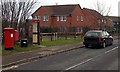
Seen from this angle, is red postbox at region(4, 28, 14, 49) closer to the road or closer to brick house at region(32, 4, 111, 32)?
the road

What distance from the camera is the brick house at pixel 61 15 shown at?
6725cm

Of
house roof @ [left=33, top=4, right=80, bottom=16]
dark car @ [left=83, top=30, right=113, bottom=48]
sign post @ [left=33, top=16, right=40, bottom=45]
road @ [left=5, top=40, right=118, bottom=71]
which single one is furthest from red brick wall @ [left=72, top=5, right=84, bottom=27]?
road @ [left=5, top=40, right=118, bottom=71]

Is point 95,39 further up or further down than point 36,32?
further down

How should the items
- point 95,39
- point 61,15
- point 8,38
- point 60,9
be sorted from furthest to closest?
point 60,9, point 61,15, point 95,39, point 8,38

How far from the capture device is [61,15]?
67312 mm

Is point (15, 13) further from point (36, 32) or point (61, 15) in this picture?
point (61, 15)

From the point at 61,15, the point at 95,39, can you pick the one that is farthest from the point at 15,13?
the point at 61,15

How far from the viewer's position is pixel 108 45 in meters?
27.8

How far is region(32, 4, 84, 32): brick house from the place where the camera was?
221 feet

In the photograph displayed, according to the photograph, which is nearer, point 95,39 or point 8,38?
point 8,38

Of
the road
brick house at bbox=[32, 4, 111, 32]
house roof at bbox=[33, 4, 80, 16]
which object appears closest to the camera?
the road

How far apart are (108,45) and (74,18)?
41.0m

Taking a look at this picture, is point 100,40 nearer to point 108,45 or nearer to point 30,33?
point 108,45

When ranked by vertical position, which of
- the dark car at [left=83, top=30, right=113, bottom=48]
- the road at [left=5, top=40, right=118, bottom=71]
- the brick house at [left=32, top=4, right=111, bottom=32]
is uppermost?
the brick house at [left=32, top=4, right=111, bottom=32]
